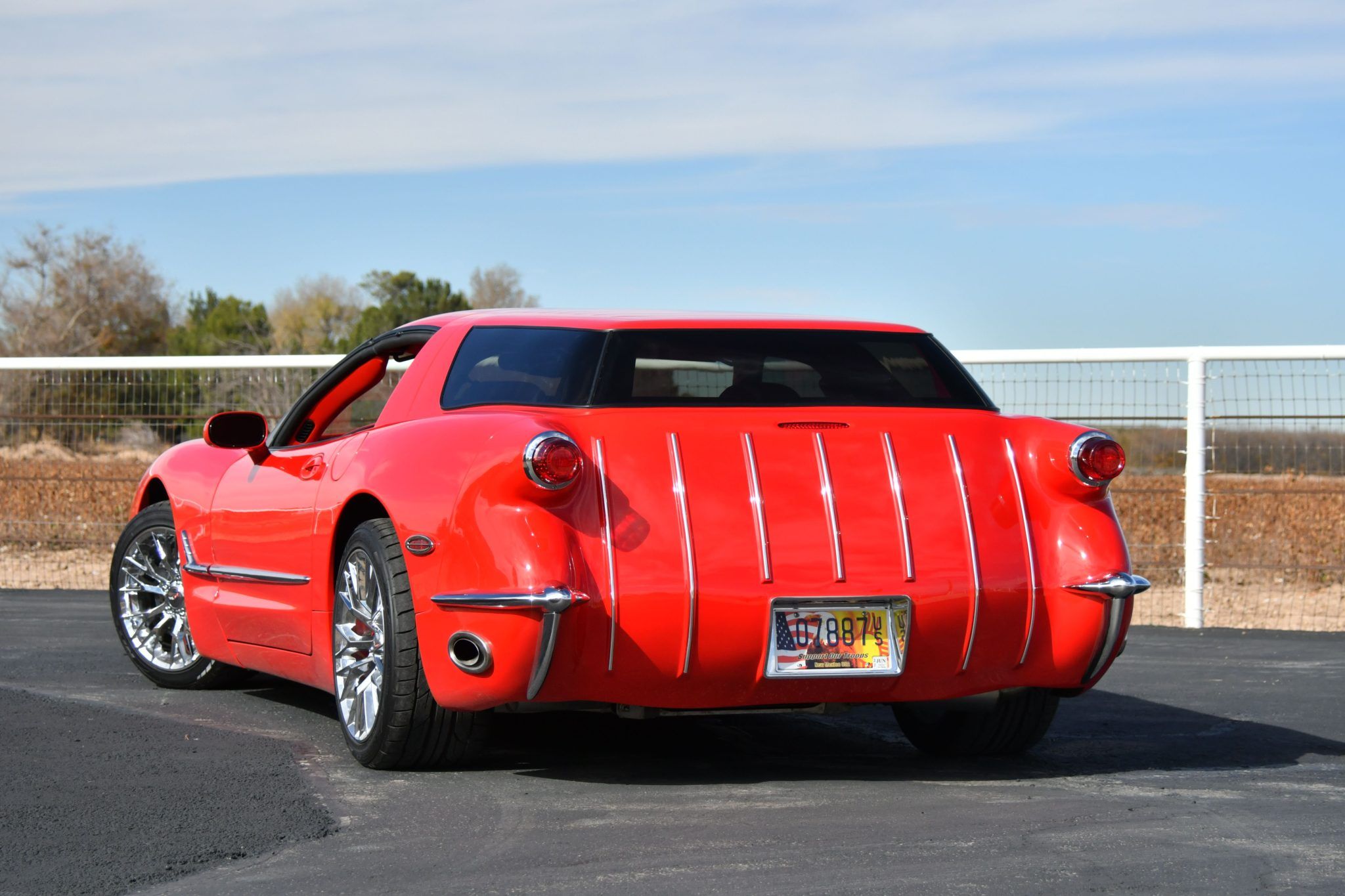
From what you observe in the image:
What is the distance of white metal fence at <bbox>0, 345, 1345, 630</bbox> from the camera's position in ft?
34.1

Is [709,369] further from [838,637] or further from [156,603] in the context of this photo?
[156,603]

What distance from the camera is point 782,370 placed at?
537 centimetres

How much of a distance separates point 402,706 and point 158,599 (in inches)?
108

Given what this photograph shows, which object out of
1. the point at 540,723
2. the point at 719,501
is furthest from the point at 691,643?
the point at 540,723

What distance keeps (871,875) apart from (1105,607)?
1.51 meters

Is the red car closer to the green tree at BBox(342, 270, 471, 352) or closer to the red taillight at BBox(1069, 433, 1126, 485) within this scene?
the red taillight at BBox(1069, 433, 1126, 485)

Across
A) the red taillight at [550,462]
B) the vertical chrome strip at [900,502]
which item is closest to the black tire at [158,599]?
the red taillight at [550,462]

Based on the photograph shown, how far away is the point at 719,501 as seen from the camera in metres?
4.93

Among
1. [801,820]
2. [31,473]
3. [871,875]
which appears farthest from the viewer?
[31,473]

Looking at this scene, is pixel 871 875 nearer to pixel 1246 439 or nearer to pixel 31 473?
pixel 1246 439

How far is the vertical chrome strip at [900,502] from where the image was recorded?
4.96m

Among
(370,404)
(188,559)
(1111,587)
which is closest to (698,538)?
(1111,587)

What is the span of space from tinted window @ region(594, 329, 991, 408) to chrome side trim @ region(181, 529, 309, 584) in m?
1.51

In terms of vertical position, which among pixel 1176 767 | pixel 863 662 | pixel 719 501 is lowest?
pixel 1176 767
